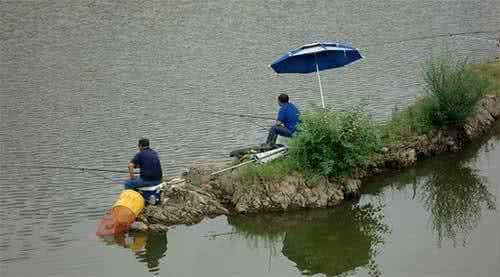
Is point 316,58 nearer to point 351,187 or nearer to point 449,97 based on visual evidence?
point 351,187

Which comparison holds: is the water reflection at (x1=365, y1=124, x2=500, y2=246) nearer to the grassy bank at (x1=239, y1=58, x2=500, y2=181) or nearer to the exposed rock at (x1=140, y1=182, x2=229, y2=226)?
the grassy bank at (x1=239, y1=58, x2=500, y2=181)

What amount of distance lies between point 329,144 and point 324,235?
9.23 ft

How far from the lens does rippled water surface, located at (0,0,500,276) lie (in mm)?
14617

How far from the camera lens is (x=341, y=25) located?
40.0 metres

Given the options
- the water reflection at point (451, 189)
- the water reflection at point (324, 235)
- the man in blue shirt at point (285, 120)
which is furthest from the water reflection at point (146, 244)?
the water reflection at point (451, 189)

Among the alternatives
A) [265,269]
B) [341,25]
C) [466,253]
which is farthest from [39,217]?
[341,25]

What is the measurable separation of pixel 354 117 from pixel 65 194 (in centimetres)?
800

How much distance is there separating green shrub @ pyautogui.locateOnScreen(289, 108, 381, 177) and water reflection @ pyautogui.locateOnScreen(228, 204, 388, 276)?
1187 millimetres

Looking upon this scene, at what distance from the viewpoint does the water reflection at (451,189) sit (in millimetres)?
15827

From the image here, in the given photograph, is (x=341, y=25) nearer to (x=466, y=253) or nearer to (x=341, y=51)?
(x=341, y=51)

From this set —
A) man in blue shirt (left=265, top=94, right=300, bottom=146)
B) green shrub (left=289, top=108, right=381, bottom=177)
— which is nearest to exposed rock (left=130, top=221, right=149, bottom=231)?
green shrub (left=289, top=108, right=381, bottom=177)

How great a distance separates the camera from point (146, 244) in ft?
49.6

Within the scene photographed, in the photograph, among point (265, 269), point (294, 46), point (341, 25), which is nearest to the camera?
point (265, 269)

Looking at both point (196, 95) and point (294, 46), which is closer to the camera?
point (196, 95)
